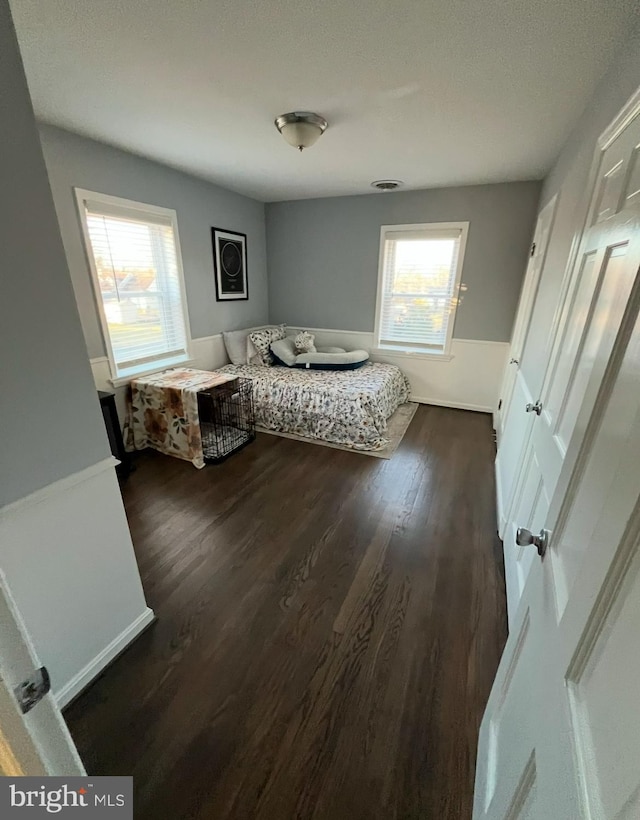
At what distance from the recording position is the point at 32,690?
20.0 inches

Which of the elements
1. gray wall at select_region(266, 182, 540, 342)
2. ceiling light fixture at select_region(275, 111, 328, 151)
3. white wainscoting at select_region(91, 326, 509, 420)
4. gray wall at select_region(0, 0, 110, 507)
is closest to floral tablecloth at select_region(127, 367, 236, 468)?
white wainscoting at select_region(91, 326, 509, 420)

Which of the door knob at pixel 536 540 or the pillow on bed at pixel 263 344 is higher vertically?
the door knob at pixel 536 540

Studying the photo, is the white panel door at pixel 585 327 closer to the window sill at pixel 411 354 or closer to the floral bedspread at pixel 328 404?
the floral bedspread at pixel 328 404

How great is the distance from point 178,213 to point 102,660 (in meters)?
3.52

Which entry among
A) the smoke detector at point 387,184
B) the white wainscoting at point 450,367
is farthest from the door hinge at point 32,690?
the smoke detector at point 387,184

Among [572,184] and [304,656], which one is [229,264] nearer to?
[572,184]

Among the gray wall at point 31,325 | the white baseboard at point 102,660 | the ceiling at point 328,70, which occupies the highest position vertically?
the ceiling at point 328,70

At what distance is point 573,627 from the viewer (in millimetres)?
571

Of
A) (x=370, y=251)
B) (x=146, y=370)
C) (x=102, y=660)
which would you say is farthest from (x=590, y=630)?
(x=370, y=251)

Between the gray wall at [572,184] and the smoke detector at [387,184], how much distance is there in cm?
140

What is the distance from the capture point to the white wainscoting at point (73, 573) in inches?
43.1

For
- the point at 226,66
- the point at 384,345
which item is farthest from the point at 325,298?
the point at 226,66

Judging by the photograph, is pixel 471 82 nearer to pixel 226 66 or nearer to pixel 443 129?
pixel 443 129

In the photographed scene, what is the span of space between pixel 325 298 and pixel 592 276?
3.69 metres
